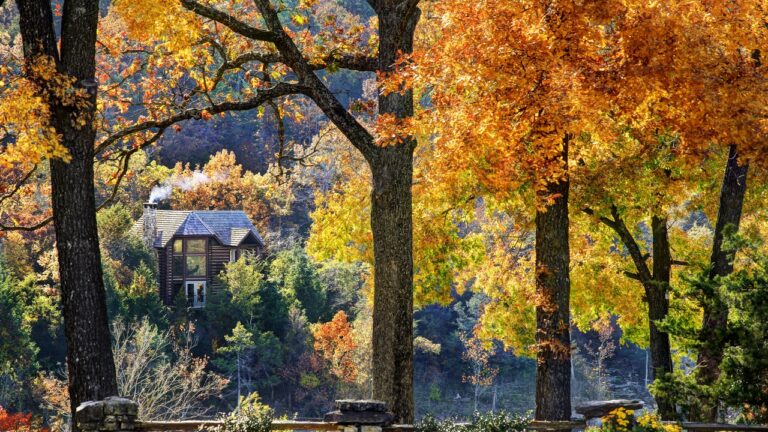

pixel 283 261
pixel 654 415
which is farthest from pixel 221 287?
→ pixel 654 415

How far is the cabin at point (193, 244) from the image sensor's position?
40438 mm

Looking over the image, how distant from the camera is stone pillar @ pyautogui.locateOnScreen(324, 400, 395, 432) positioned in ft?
30.1

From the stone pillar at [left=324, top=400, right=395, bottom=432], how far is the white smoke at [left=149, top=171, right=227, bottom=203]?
3516 cm

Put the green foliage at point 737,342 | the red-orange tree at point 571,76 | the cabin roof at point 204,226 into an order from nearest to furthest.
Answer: the green foliage at point 737,342 < the red-orange tree at point 571,76 < the cabin roof at point 204,226

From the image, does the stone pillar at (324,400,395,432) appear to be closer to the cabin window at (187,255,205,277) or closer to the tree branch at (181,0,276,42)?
the tree branch at (181,0,276,42)

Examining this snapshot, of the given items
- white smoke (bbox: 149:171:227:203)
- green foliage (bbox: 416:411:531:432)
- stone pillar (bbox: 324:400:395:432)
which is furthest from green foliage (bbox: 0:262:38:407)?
green foliage (bbox: 416:411:531:432)

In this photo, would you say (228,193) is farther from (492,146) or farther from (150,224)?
(492,146)

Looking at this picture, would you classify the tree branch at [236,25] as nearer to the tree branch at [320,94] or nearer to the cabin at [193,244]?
the tree branch at [320,94]

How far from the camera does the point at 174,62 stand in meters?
14.9

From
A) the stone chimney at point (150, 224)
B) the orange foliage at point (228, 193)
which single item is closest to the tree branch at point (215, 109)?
the stone chimney at point (150, 224)

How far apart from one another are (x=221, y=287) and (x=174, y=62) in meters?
26.6

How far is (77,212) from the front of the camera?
10.1m

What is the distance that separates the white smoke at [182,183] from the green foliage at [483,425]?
1381 inches

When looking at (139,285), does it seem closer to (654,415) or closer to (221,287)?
(221,287)
